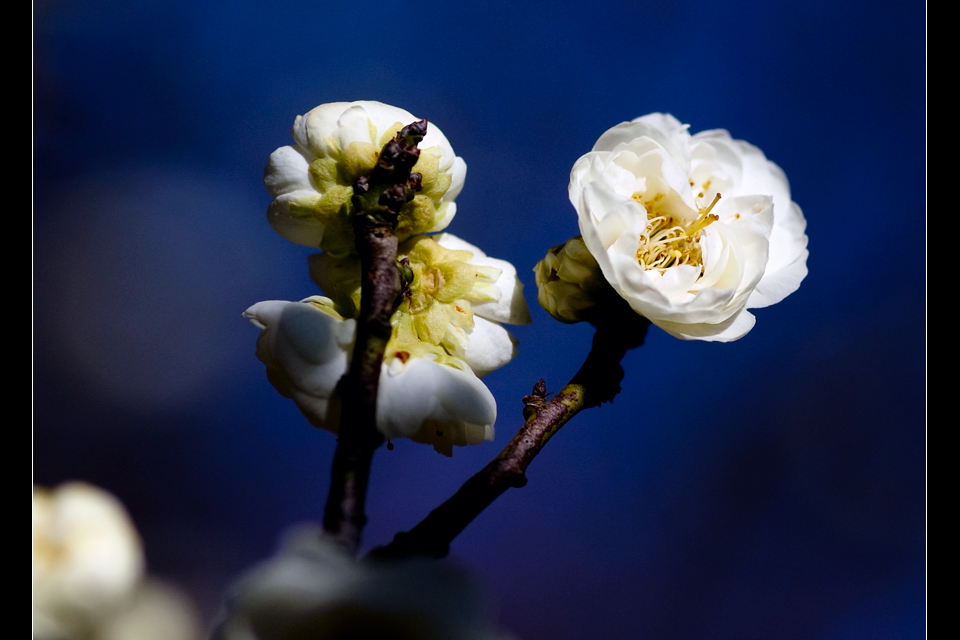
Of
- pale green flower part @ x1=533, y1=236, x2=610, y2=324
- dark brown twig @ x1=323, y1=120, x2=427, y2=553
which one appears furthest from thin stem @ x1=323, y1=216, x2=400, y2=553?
pale green flower part @ x1=533, y1=236, x2=610, y2=324

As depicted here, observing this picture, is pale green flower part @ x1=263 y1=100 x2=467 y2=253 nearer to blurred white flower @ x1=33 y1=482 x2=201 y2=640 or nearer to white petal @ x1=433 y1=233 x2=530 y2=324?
white petal @ x1=433 y1=233 x2=530 y2=324

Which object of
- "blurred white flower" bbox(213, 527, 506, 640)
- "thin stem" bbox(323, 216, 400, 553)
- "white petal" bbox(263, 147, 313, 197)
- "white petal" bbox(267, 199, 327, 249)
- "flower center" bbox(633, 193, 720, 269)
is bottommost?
"blurred white flower" bbox(213, 527, 506, 640)

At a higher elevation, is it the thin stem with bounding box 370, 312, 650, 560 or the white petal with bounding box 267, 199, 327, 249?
the white petal with bounding box 267, 199, 327, 249

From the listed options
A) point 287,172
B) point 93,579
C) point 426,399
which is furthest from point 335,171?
point 93,579

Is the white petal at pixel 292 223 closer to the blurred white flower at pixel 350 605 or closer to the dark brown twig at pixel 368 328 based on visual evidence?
the dark brown twig at pixel 368 328

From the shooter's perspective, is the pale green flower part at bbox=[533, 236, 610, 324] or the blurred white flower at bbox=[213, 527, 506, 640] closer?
the blurred white flower at bbox=[213, 527, 506, 640]
